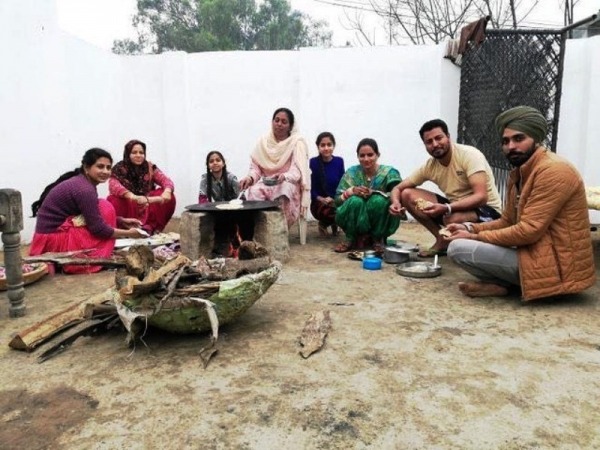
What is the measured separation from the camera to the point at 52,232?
3887 millimetres

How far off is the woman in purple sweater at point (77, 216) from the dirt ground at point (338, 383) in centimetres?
94

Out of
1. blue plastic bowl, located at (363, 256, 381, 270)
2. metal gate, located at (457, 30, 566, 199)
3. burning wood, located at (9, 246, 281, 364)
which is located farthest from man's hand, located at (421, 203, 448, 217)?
burning wood, located at (9, 246, 281, 364)

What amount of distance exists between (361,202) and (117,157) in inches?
141

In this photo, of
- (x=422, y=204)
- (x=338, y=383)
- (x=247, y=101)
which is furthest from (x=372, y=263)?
(x=247, y=101)

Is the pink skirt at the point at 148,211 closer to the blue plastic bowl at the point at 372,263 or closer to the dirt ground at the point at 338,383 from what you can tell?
the dirt ground at the point at 338,383

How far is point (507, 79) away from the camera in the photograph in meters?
5.24

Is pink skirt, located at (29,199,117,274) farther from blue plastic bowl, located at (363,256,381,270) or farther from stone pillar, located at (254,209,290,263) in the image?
blue plastic bowl, located at (363,256,381,270)

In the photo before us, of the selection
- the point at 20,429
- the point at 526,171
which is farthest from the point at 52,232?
the point at 526,171

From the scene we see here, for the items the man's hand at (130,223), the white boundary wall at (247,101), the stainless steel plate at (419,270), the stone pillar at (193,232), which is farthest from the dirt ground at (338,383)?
the white boundary wall at (247,101)

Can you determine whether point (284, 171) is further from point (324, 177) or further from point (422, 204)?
point (422, 204)

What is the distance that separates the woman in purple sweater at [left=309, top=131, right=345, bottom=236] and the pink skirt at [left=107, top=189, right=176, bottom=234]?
5.10ft

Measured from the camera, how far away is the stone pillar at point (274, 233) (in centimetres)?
428

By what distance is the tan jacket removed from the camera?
2.70 metres

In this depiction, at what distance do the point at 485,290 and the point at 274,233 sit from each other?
6.13 ft
